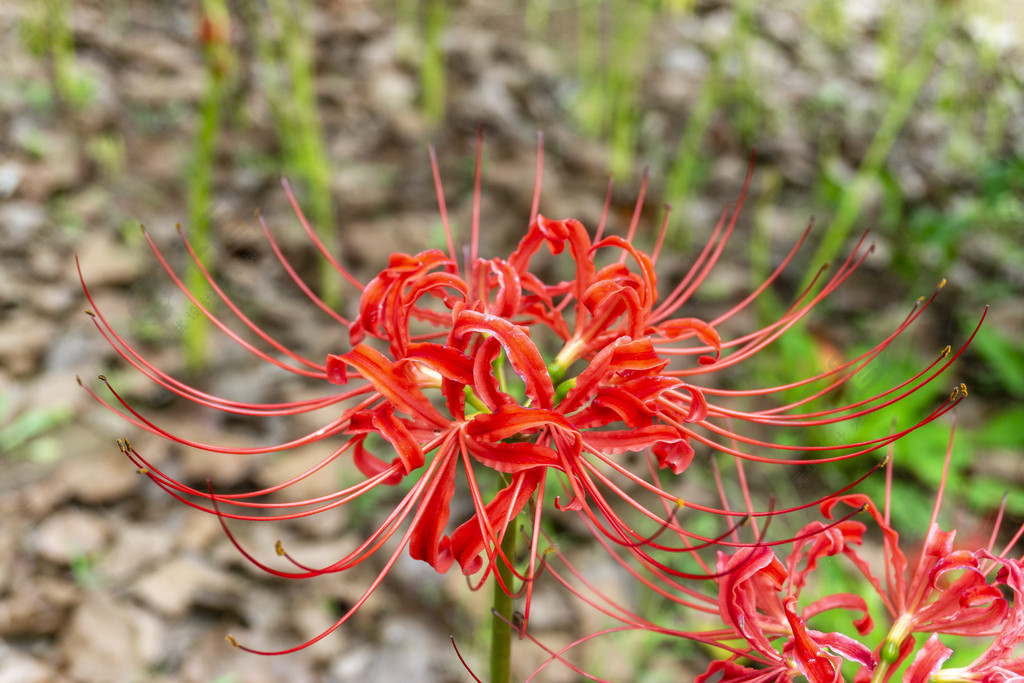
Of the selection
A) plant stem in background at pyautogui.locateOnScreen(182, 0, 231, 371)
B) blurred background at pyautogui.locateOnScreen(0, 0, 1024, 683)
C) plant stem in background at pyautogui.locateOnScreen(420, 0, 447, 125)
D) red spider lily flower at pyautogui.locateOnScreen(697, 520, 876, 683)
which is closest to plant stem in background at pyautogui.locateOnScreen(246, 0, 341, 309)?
blurred background at pyautogui.locateOnScreen(0, 0, 1024, 683)

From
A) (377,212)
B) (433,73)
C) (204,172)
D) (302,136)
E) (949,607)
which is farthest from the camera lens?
(433,73)

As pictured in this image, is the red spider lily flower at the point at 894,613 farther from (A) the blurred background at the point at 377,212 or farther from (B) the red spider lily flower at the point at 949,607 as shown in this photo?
(A) the blurred background at the point at 377,212

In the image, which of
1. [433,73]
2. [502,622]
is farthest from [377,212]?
[502,622]

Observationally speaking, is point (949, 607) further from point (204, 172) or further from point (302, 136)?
point (302, 136)

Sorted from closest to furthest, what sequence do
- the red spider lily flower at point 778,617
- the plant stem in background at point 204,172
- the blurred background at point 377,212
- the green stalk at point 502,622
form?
the red spider lily flower at point 778,617
the green stalk at point 502,622
the blurred background at point 377,212
the plant stem in background at point 204,172

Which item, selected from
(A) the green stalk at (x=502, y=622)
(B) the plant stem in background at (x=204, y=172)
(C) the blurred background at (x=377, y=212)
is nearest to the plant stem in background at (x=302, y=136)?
(C) the blurred background at (x=377, y=212)
